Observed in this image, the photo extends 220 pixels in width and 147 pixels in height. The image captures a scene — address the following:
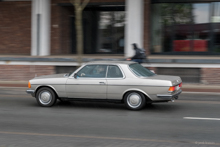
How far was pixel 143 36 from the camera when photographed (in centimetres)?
1650

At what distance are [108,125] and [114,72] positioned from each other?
213 cm

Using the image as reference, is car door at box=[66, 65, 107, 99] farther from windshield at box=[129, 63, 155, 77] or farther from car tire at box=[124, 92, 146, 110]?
windshield at box=[129, 63, 155, 77]

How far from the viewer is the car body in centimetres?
847

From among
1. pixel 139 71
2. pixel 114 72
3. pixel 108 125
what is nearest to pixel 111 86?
pixel 114 72

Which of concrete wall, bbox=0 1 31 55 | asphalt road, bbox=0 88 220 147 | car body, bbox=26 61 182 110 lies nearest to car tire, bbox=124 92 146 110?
car body, bbox=26 61 182 110

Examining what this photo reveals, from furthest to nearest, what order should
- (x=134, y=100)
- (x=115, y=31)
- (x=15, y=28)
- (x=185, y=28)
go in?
1. (x=15, y=28)
2. (x=115, y=31)
3. (x=185, y=28)
4. (x=134, y=100)

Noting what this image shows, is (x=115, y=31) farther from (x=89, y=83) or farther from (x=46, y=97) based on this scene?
(x=89, y=83)

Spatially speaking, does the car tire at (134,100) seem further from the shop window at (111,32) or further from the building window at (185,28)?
the shop window at (111,32)

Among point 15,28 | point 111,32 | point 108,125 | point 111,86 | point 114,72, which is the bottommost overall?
point 108,125

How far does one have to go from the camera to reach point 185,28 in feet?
53.9

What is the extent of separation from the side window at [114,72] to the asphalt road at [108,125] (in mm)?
945

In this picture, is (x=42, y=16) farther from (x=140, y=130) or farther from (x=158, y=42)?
(x=140, y=130)

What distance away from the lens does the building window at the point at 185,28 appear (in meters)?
16.1

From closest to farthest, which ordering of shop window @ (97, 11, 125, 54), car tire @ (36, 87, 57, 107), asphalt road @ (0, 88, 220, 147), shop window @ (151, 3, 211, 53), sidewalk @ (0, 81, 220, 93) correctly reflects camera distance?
asphalt road @ (0, 88, 220, 147), car tire @ (36, 87, 57, 107), sidewalk @ (0, 81, 220, 93), shop window @ (151, 3, 211, 53), shop window @ (97, 11, 125, 54)
